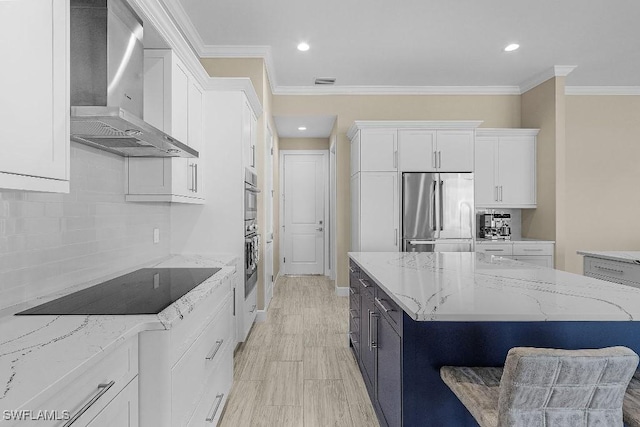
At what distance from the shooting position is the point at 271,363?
2.97 m

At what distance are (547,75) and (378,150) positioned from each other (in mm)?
2402

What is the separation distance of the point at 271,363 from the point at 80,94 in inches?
91.2

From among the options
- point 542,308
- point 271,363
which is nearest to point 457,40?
point 542,308

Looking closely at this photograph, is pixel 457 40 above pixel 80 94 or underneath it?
above

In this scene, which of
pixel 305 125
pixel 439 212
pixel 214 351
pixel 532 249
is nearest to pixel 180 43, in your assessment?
pixel 214 351

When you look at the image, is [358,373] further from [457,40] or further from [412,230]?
[457,40]

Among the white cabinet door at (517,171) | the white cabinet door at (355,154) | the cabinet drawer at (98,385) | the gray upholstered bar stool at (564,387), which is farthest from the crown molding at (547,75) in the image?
the cabinet drawer at (98,385)

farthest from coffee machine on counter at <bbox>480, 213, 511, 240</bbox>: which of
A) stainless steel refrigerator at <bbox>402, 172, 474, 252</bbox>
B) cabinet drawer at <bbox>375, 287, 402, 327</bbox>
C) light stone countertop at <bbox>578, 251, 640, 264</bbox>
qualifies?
cabinet drawer at <bbox>375, 287, 402, 327</bbox>

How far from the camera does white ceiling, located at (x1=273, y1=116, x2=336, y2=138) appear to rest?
5570 millimetres

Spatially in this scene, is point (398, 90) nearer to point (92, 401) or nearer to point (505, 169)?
point (505, 169)

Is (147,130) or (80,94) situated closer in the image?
(80,94)

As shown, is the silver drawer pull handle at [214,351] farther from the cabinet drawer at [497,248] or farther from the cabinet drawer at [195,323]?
the cabinet drawer at [497,248]

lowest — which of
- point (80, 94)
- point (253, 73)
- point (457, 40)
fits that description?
point (80, 94)

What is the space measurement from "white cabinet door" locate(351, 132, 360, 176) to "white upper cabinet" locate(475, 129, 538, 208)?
1.64 metres
